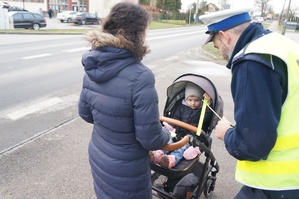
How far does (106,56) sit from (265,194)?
1.32 m

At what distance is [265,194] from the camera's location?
1665 millimetres

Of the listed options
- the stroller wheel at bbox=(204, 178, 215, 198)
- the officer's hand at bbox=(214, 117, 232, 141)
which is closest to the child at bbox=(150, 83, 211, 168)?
the stroller wheel at bbox=(204, 178, 215, 198)

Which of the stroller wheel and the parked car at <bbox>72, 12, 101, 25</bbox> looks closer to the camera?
the stroller wheel

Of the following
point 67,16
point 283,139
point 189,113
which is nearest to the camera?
point 283,139

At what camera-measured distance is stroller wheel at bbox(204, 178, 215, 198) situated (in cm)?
309

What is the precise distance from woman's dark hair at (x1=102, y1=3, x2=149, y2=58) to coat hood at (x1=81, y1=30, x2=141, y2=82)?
1.8 inches

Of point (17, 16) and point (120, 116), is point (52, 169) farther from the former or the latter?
point (17, 16)

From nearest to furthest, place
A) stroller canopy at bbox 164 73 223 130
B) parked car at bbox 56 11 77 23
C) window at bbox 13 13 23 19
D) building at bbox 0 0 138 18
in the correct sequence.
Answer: stroller canopy at bbox 164 73 223 130 → window at bbox 13 13 23 19 → parked car at bbox 56 11 77 23 → building at bbox 0 0 138 18

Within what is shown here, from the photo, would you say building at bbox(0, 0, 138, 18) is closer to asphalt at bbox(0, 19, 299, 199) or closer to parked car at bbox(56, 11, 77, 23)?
parked car at bbox(56, 11, 77, 23)

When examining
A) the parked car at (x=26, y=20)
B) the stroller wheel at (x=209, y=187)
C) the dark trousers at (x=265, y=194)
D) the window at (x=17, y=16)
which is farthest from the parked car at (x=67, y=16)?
the dark trousers at (x=265, y=194)

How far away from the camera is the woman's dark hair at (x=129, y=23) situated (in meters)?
1.77

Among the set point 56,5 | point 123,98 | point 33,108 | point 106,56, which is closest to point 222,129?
point 123,98

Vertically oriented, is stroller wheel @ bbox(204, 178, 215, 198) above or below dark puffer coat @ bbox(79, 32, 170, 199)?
below

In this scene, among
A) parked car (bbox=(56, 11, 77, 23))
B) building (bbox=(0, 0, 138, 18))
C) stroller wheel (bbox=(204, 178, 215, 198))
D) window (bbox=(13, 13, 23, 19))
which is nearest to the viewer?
stroller wheel (bbox=(204, 178, 215, 198))
